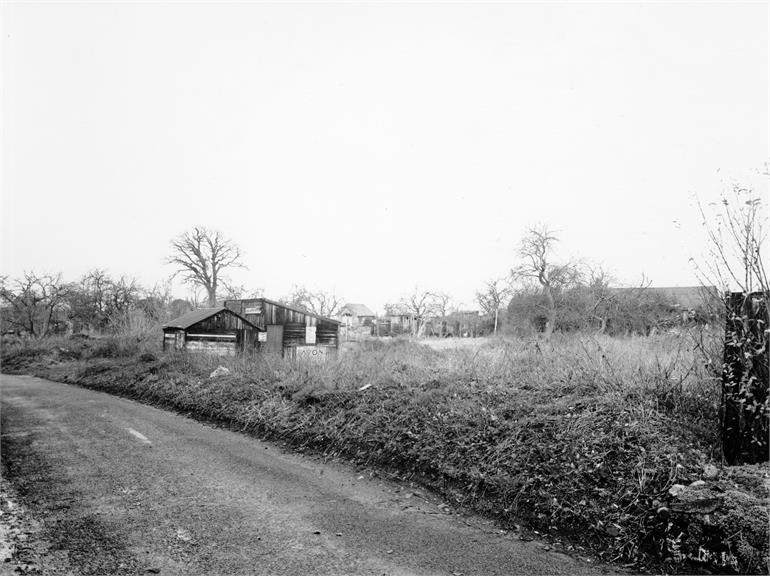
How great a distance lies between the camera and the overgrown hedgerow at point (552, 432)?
11.5ft

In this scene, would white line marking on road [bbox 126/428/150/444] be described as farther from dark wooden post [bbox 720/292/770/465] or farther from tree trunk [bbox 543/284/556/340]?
tree trunk [bbox 543/284/556/340]

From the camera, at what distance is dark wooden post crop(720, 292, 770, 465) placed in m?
4.20

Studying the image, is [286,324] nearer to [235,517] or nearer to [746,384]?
[235,517]

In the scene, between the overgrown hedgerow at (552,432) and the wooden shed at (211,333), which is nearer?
the overgrown hedgerow at (552,432)

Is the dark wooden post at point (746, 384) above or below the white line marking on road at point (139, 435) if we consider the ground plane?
above

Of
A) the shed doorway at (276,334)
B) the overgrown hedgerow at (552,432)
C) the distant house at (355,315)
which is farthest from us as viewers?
the distant house at (355,315)

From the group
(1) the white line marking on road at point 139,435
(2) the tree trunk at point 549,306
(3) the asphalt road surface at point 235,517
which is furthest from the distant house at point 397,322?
(3) the asphalt road surface at point 235,517

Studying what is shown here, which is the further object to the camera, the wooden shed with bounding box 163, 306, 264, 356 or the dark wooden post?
the wooden shed with bounding box 163, 306, 264, 356

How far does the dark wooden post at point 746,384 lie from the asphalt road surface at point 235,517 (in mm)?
2043

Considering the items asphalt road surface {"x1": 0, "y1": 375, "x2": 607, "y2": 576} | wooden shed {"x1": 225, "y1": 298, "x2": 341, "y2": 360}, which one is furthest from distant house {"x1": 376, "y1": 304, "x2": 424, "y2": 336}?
asphalt road surface {"x1": 0, "y1": 375, "x2": 607, "y2": 576}

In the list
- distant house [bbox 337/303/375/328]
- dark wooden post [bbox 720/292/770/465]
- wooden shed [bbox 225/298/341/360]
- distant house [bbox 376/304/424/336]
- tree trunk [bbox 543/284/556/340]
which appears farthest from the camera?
distant house [bbox 337/303/375/328]

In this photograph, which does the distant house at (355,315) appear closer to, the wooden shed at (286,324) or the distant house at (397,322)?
the distant house at (397,322)

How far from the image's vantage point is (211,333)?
75.9ft

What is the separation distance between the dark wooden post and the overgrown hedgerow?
23 cm
